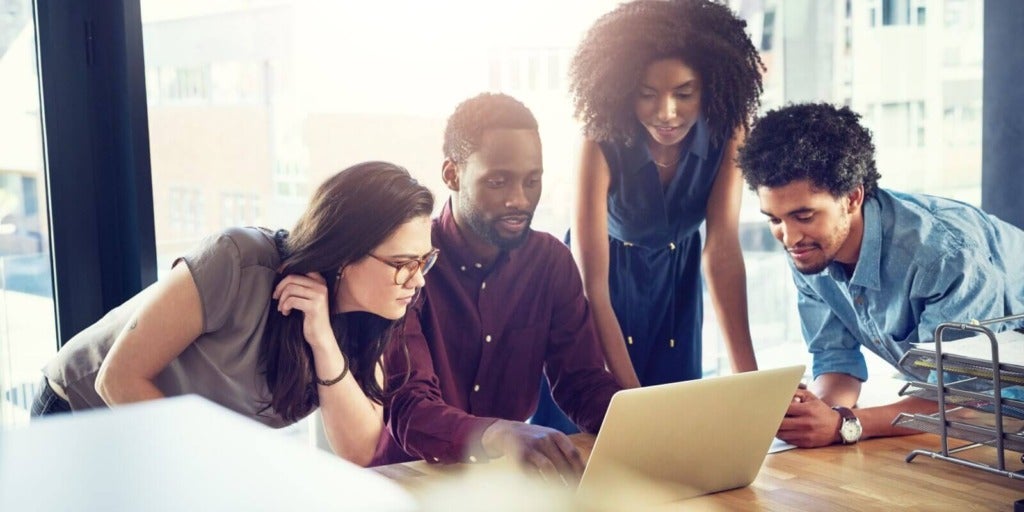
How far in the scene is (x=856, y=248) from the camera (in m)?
2.59

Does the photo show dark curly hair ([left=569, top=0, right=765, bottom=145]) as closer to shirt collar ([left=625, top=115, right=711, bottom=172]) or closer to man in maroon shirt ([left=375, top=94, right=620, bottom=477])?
shirt collar ([left=625, top=115, right=711, bottom=172])

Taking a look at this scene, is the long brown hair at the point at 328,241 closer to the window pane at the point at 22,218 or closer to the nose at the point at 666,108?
the window pane at the point at 22,218

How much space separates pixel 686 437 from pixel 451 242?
1003mm

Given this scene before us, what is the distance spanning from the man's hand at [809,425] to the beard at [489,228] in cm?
82

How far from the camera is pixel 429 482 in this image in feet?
6.44

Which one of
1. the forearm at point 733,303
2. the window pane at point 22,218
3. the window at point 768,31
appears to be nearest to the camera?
the window pane at point 22,218

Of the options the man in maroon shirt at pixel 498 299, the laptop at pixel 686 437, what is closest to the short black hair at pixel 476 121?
the man in maroon shirt at pixel 498 299

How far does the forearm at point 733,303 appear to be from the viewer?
2.95m

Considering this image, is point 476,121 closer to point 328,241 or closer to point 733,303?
point 328,241

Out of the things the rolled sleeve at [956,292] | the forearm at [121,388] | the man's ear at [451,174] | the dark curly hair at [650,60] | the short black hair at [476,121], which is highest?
the dark curly hair at [650,60]

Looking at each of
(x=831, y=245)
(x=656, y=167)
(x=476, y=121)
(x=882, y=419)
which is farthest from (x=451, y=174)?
(x=882, y=419)

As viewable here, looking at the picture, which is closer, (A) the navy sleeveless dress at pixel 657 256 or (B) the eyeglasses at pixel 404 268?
(B) the eyeglasses at pixel 404 268

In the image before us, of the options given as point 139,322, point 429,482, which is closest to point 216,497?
point 429,482

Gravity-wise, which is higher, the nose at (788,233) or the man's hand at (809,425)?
the nose at (788,233)
